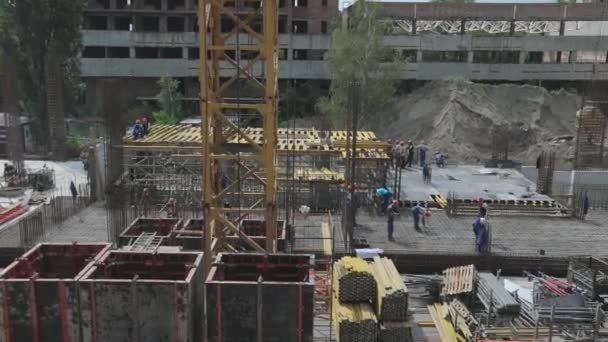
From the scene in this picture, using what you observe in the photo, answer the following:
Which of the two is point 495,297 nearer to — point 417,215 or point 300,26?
point 417,215

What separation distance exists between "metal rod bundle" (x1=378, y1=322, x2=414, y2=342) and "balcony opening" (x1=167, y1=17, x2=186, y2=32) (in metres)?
41.0

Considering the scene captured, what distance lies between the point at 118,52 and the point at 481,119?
28543mm

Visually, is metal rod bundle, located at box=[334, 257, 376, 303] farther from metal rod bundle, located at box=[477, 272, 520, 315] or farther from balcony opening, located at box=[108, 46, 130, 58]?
balcony opening, located at box=[108, 46, 130, 58]

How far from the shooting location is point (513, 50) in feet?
138

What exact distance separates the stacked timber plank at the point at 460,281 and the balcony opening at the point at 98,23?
132 feet

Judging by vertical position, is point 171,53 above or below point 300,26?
below

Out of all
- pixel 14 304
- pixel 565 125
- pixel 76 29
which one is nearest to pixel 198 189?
pixel 14 304

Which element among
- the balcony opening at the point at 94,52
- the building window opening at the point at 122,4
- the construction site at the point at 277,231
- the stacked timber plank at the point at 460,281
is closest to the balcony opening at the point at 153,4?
the building window opening at the point at 122,4

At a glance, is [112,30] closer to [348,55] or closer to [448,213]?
[348,55]

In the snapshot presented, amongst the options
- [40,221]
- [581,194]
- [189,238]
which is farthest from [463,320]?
[40,221]

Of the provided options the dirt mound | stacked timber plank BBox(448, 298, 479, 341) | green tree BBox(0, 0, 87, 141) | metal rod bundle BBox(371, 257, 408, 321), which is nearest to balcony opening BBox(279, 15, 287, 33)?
the dirt mound

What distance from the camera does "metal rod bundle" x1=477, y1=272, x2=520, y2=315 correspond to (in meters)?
11.2

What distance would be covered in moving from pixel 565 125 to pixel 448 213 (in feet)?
76.1

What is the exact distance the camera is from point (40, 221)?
635 inches
